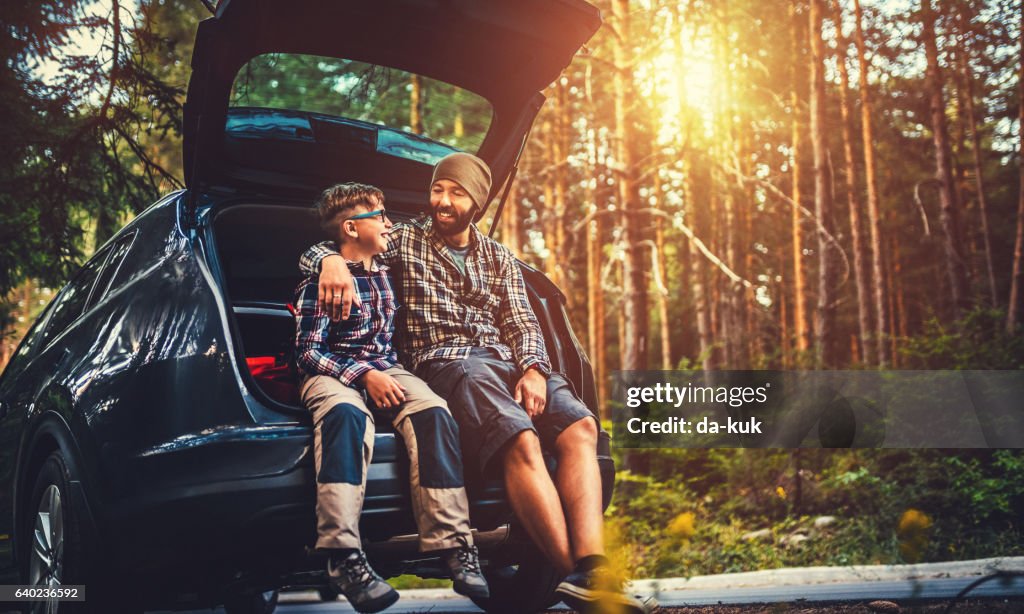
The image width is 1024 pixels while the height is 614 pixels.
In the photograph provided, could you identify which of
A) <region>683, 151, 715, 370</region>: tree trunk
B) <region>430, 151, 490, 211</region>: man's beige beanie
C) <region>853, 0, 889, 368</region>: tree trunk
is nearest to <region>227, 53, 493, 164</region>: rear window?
<region>430, 151, 490, 211</region>: man's beige beanie

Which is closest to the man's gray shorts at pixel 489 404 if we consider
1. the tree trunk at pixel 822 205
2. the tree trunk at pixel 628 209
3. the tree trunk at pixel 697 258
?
the tree trunk at pixel 628 209

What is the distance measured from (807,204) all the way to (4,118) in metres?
24.9

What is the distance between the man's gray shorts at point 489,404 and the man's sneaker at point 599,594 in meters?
0.52

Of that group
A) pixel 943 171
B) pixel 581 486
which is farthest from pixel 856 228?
pixel 581 486

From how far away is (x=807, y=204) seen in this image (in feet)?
89.6

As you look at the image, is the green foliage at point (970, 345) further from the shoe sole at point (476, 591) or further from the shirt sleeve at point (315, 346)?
the shirt sleeve at point (315, 346)

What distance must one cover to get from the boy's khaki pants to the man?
22 cm

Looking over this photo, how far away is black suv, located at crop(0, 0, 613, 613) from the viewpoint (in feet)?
8.40

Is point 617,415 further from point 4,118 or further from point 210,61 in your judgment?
point 210,61

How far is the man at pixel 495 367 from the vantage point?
305 cm

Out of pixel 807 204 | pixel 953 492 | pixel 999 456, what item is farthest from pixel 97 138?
pixel 807 204

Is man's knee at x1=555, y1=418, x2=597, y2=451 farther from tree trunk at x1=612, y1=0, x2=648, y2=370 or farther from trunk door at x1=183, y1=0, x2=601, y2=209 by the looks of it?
tree trunk at x1=612, y1=0, x2=648, y2=370

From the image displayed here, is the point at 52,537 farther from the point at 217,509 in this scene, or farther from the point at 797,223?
the point at 797,223

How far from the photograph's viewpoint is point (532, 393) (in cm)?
336
